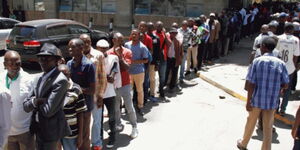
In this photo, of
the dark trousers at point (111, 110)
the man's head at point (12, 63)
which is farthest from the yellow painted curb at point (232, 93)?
the man's head at point (12, 63)

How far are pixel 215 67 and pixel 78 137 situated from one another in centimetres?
811

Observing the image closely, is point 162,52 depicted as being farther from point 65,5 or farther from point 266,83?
point 65,5

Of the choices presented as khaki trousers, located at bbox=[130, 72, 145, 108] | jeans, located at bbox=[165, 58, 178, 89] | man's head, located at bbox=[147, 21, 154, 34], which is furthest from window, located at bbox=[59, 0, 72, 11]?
khaki trousers, located at bbox=[130, 72, 145, 108]

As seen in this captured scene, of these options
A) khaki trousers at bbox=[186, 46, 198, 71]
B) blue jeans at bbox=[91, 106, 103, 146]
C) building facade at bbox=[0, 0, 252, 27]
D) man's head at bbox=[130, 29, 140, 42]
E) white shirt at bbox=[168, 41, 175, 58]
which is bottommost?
blue jeans at bbox=[91, 106, 103, 146]

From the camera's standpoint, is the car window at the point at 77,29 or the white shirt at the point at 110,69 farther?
the car window at the point at 77,29

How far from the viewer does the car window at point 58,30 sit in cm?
1087

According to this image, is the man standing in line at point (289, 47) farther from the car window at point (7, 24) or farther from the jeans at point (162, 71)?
the car window at point (7, 24)

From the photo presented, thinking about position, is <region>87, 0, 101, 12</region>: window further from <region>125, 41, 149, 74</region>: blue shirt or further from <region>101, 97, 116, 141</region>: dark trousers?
<region>101, 97, 116, 141</region>: dark trousers

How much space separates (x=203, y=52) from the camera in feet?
35.7

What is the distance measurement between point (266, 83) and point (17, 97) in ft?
11.0

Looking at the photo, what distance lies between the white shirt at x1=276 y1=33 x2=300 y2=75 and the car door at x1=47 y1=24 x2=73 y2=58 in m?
7.09

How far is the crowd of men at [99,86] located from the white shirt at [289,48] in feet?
0.06

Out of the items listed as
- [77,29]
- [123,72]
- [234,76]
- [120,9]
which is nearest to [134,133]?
[123,72]

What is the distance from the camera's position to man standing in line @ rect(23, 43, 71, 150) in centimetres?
312
